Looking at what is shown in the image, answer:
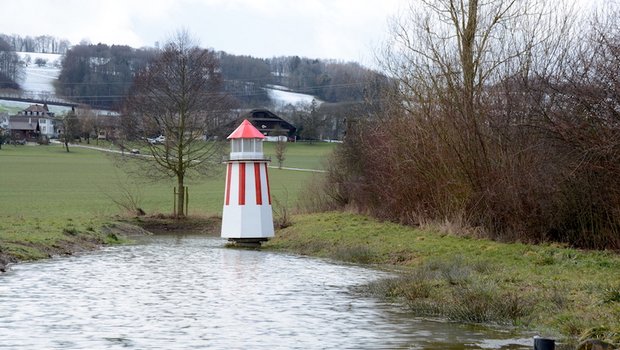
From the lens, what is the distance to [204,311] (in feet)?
46.0

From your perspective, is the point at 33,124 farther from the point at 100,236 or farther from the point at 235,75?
the point at 100,236

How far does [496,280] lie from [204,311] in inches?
207

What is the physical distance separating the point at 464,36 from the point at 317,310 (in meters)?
16.0

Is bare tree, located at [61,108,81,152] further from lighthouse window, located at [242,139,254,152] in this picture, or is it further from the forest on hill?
lighthouse window, located at [242,139,254,152]

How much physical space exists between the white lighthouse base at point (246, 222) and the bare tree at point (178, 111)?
50.4 ft

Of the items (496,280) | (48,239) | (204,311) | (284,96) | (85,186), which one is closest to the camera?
(204,311)

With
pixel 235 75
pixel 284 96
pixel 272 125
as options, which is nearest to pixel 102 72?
pixel 235 75

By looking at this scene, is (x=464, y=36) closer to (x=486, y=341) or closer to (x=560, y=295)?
(x=560, y=295)

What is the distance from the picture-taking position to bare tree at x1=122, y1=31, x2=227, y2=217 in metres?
44.4

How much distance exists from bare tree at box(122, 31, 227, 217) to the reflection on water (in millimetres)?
22725

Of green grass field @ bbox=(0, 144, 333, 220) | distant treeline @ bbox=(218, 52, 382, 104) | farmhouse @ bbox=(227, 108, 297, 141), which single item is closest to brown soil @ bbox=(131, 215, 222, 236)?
green grass field @ bbox=(0, 144, 333, 220)

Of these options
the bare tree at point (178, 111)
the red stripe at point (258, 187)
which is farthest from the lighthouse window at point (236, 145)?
the bare tree at point (178, 111)

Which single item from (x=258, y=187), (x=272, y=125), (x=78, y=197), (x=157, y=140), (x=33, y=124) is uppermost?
(x=272, y=125)

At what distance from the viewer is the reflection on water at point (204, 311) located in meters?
11.5
